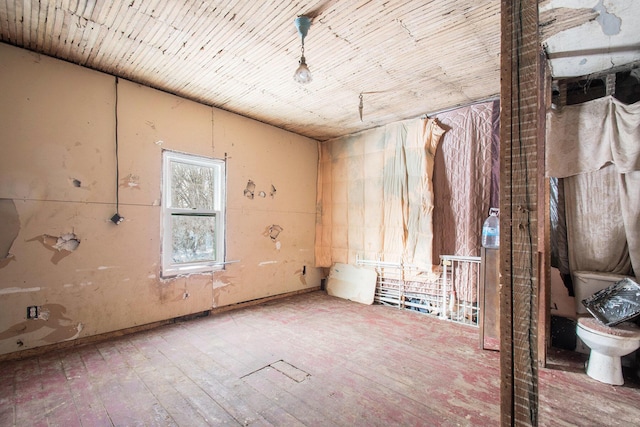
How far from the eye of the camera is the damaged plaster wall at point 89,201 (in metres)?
2.49

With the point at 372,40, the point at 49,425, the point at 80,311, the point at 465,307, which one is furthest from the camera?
the point at 465,307

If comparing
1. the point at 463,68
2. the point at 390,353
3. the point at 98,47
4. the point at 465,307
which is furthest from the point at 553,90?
the point at 98,47

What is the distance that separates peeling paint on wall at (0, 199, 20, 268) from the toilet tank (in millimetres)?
5132

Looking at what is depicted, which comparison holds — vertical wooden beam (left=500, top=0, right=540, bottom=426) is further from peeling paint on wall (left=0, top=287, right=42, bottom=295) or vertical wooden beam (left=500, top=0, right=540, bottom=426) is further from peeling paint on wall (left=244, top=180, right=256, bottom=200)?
peeling paint on wall (left=0, top=287, right=42, bottom=295)

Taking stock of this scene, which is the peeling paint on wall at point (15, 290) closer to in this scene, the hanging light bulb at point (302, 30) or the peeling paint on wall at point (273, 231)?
the peeling paint on wall at point (273, 231)

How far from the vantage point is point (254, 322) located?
3475 mm

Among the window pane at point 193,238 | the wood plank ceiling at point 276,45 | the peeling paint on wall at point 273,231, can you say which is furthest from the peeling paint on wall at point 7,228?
the peeling paint on wall at point 273,231

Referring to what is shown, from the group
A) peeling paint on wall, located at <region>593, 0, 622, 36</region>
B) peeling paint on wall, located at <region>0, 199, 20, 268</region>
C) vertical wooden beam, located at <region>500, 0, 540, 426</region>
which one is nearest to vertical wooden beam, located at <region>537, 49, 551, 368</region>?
peeling paint on wall, located at <region>593, 0, 622, 36</region>

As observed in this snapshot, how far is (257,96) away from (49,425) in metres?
3.34

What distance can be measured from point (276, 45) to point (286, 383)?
2.76m

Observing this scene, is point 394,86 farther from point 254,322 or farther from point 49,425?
point 49,425

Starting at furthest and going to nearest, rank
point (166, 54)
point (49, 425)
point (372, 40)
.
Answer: point (166, 54), point (372, 40), point (49, 425)

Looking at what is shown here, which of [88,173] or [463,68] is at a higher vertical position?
[463,68]

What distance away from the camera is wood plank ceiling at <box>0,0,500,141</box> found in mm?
2039
